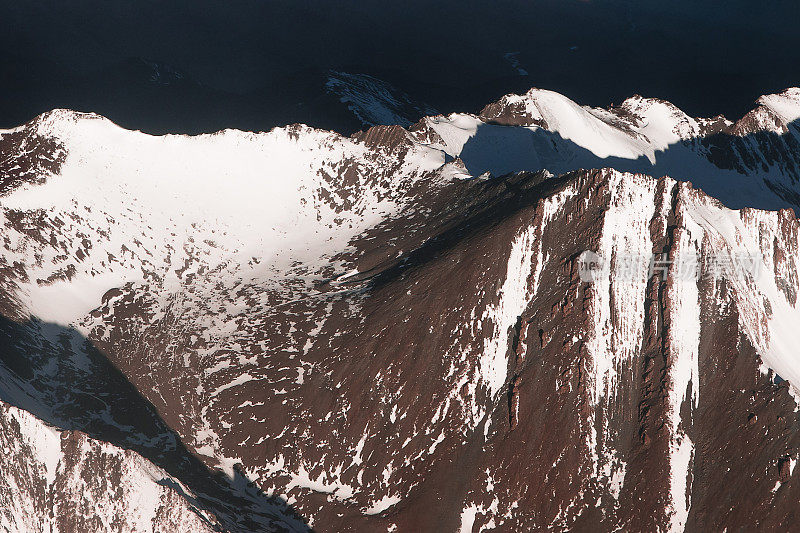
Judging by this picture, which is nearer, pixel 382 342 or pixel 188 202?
pixel 382 342

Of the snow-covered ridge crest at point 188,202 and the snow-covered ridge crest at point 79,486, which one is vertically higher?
the snow-covered ridge crest at point 188,202

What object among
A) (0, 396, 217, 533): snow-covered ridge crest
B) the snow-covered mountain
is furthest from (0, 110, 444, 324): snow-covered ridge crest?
(0, 396, 217, 533): snow-covered ridge crest

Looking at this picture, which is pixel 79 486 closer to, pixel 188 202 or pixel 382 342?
pixel 382 342

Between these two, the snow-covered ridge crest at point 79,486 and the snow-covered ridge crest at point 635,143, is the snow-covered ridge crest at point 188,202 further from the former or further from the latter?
the snow-covered ridge crest at point 79,486

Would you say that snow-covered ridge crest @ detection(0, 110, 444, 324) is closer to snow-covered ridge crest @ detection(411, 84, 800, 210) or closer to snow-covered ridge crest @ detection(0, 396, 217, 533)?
snow-covered ridge crest @ detection(411, 84, 800, 210)

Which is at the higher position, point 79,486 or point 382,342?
point 382,342

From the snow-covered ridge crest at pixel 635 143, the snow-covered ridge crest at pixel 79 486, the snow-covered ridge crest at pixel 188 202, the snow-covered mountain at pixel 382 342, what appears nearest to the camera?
the snow-covered ridge crest at pixel 79 486

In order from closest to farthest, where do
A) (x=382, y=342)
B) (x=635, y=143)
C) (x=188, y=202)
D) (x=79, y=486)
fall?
(x=79, y=486)
(x=382, y=342)
(x=188, y=202)
(x=635, y=143)

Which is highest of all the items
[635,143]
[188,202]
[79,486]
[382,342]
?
[635,143]

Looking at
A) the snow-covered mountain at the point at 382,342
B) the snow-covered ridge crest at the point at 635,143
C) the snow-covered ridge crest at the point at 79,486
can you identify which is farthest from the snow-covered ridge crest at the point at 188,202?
the snow-covered ridge crest at the point at 79,486

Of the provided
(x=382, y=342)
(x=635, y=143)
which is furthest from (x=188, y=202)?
(x=635, y=143)
